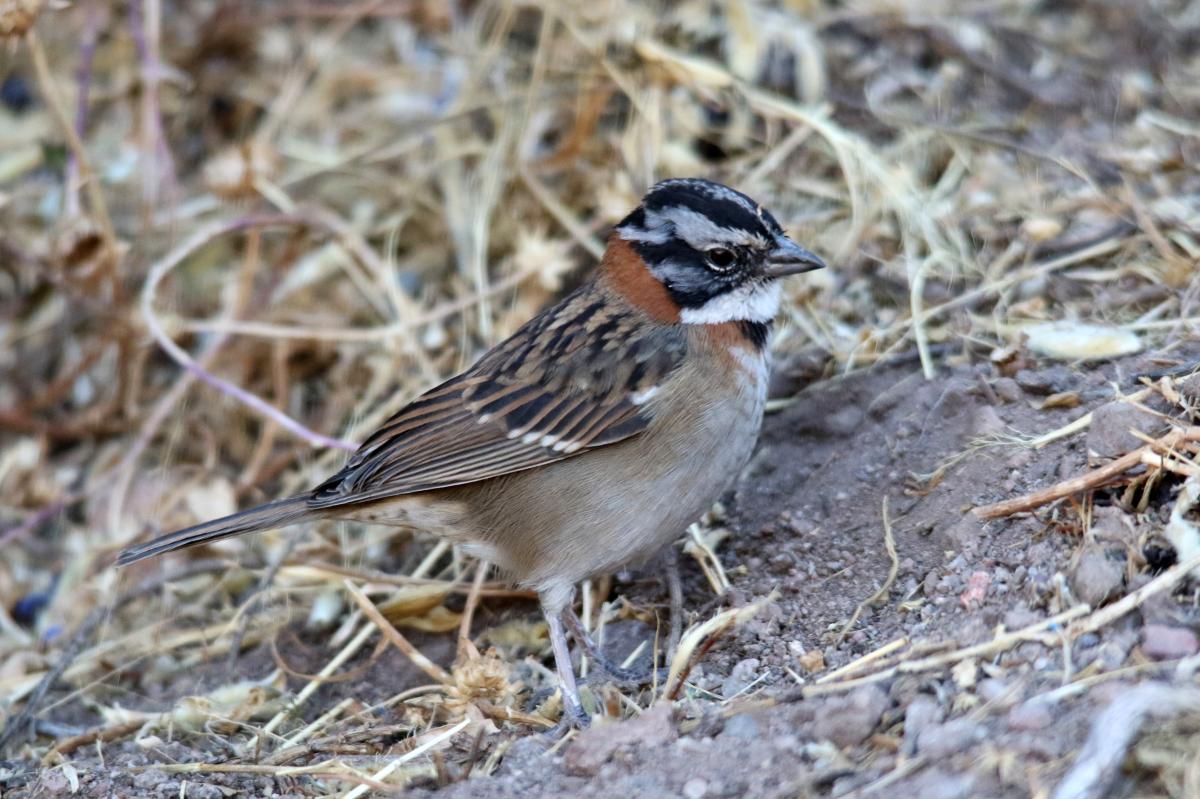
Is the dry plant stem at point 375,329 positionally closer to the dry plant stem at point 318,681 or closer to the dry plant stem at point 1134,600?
the dry plant stem at point 318,681

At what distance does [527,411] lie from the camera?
4270 mm

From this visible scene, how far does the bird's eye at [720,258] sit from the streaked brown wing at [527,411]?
246 mm

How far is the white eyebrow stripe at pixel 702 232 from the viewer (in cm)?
426

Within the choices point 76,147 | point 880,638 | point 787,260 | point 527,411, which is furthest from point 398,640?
point 76,147

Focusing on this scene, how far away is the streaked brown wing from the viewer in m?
4.19

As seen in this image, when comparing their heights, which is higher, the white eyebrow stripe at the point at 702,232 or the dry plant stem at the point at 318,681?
the white eyebrow stripe at the point at 702,232

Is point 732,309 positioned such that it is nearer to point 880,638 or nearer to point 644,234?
point 644,234

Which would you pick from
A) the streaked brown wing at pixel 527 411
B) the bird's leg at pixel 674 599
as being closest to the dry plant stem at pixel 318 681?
the streaked brown wing at pixel 527 411

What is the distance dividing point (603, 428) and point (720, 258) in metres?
0.67

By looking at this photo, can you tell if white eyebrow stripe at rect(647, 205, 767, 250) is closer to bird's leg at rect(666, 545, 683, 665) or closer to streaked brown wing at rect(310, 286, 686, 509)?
streaked brown wing at rect(310, 286, 686, 509)

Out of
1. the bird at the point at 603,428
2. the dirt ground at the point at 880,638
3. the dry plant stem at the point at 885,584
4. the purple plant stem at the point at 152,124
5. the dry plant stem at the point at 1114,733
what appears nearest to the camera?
the dry plant stem at the point at 1114,733

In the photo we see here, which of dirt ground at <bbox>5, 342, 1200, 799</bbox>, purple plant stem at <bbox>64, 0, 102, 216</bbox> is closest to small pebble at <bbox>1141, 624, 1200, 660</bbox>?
dirt ground at <bbox>5, 342, 1200, 799</bbox>

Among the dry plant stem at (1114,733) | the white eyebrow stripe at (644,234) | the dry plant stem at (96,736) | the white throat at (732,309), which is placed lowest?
the dry plant stem at (96,736)

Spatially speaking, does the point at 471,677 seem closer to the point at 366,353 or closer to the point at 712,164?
the point at 366,353
